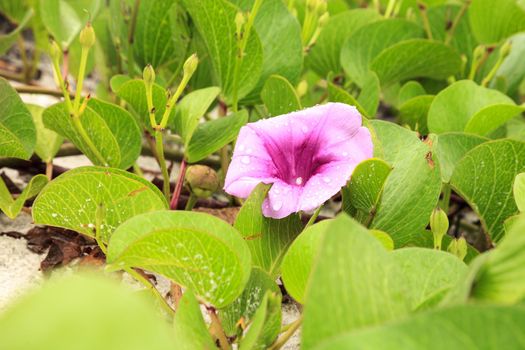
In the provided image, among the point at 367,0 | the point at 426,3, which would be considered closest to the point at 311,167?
the point at 426,3

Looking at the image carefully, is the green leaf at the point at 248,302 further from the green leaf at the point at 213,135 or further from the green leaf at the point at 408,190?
the green leaf at the point at 213,135

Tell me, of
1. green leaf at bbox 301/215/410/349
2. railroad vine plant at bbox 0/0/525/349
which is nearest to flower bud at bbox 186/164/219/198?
railroad vine plant at bbox 0/0/525/349

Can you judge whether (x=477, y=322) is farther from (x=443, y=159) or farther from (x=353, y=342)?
(x=443, y=159)

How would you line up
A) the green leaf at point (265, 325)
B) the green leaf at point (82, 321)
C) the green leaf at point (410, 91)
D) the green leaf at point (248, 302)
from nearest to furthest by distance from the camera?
1. the green leaf at point (82, 321)
2. the green leaf at point (265, 325)
3. the green leaf at point (248, 302)
4. the green leaf at point (410, 91)

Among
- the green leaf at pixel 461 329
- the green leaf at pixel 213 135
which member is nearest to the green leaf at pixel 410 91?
the green leaf at pixel 213 135

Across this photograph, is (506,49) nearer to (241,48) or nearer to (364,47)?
(364,47)

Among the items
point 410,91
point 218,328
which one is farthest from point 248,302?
point 410,91
